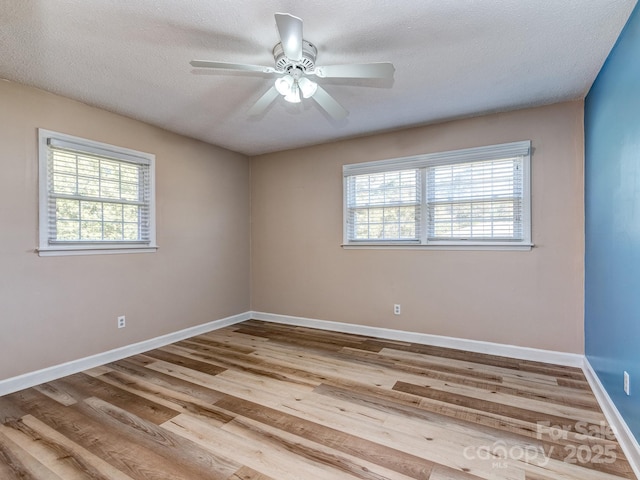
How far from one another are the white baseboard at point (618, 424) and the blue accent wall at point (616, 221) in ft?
A: 0.16

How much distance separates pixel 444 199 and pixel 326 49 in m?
2.11

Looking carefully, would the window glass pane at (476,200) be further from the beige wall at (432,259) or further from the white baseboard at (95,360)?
the white baseboard at (95,360)

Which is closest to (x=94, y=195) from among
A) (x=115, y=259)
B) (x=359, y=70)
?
(x=115, y=259)

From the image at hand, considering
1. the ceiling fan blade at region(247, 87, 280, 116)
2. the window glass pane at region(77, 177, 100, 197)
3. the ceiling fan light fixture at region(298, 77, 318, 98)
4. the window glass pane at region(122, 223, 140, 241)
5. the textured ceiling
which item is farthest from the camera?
the window glass pane at region(122, 223, 140, 241)

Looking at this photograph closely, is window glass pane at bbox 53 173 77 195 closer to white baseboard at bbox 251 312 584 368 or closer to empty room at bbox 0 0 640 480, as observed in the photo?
empty room at bbox 0 0 640 480

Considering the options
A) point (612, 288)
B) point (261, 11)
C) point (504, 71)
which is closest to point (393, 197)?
point (504, 71)

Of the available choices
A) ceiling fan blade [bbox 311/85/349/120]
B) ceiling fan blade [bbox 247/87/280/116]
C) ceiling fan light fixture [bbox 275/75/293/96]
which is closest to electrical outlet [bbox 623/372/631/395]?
ceiling fan blade [bbox 311/85/349/120]

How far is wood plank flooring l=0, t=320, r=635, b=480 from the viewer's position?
5.72 feet

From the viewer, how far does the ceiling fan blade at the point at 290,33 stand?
5.17 feet

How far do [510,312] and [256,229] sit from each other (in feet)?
11.4

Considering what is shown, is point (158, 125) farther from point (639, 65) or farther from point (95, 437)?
point (639, 65)

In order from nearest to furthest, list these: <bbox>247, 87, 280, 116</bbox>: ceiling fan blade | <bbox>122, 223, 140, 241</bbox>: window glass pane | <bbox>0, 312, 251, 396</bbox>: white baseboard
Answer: <bbox>247, 87, 280, 116</bbox>: ceiling fan blade, <bbox>0, 312, 251, 396</bbox>: white baseboard, <bbox>122, 223, 140, 241</bbox>: window glass pane

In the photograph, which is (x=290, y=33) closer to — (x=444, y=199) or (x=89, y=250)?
(x=444, y=199)

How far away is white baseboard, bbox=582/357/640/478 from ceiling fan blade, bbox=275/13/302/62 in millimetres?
2796
